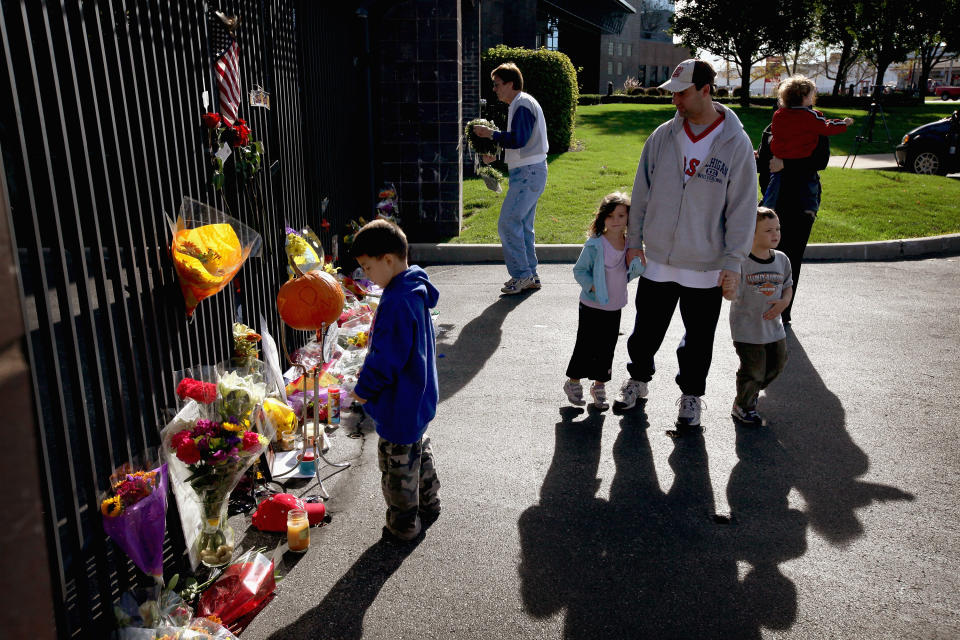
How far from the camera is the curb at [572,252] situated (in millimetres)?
9281

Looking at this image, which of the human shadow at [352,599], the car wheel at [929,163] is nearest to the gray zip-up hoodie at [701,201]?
the human shadow at [352,599]

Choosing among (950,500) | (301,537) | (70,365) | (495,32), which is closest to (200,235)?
(70,365)

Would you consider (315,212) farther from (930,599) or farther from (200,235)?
(930,599)

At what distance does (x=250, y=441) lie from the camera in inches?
122

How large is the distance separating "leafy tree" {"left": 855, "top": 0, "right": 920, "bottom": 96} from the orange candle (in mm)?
39068

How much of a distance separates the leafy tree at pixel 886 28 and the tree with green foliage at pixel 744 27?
113 inches

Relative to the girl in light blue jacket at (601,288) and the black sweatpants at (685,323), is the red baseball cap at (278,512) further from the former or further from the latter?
the black sweatpants at (685,323)

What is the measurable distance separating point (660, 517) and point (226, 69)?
340 cm

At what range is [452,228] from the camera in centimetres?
992

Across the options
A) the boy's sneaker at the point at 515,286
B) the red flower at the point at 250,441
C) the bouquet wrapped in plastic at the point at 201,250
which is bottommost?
the boy's sneaker at the point at 515,286

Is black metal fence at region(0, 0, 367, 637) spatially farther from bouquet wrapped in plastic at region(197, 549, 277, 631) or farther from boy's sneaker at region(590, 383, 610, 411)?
boy's sneaker at region(590, 383, 610, 411)

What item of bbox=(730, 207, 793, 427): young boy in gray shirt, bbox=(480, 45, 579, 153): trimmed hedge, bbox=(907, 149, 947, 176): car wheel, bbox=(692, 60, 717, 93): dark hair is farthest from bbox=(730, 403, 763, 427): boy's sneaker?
bbox=(907, 149, 947, 176): car wheel

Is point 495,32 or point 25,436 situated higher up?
point 495,32

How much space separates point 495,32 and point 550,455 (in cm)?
2213
